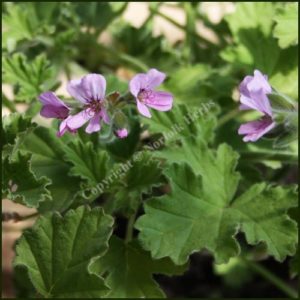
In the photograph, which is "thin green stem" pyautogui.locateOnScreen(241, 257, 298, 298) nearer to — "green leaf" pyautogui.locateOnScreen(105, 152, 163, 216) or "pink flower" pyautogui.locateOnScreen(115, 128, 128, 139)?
"green leaf" pyautogui.locateOnScreen(105, 152, 163, 216)

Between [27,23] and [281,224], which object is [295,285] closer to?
[281,224]

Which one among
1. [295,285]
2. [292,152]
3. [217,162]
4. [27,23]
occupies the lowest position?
[295,285]

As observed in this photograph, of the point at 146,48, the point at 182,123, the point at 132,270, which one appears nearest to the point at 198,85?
the point at 182,123

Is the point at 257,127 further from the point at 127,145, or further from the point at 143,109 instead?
the point at 127,145

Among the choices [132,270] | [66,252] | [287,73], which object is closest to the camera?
[66,252]

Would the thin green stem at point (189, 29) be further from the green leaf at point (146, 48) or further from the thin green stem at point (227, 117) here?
the thin green stem at point (227, 117)

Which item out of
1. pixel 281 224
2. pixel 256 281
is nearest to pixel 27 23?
pixel 281 224
